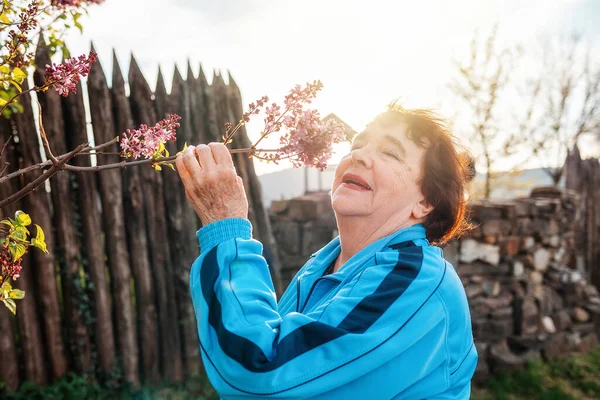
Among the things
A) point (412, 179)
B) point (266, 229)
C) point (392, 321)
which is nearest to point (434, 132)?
point (412, 179)

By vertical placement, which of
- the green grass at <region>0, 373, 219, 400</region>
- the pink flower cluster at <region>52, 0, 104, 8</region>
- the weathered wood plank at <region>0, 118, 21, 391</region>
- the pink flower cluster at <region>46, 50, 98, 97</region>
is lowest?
the green grass at <region>0, 373, 219, 400</region>

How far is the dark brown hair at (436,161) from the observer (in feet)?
5.95

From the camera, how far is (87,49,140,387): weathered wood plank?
4016 millimetres

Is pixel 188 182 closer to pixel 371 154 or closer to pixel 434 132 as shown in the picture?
pixel 371 154

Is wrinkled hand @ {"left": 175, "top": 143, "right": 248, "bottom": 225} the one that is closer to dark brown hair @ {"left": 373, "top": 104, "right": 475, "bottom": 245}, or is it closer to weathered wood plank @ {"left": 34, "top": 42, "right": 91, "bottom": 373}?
dark brown hair @ {"left": 373, "top": 104, "right": 475, "bottom": 245}

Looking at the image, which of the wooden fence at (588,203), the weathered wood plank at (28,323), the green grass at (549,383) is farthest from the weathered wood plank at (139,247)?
the wooden fence at (588,203)

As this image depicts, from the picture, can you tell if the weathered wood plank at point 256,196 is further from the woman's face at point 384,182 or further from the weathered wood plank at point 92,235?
the woman's face at point 384,182

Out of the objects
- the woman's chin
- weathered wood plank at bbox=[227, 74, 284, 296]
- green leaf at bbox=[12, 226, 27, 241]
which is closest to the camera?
green leaf at bbox=[12, 226, 27, 241]

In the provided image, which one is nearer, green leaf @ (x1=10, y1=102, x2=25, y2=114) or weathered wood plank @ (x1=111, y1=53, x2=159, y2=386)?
green leaf @ (x1=10, y1=102, x2=25, y2=114)

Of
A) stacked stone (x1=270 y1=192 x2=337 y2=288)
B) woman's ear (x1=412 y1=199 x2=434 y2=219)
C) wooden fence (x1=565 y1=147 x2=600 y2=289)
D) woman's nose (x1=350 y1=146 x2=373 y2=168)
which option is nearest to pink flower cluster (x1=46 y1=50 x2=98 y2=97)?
woman's nose (x1=350 y1=146 x2=373 y2=168)

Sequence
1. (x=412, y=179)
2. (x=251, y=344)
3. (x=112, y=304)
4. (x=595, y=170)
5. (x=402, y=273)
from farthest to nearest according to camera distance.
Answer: (x=595, y=170) → (x=112, y=304) → (x=412, y=179) → (x=402, y=273) → (x=251, y=344)

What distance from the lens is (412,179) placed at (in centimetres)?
178

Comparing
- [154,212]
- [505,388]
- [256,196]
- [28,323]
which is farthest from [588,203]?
[28,323]

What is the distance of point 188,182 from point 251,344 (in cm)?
52
